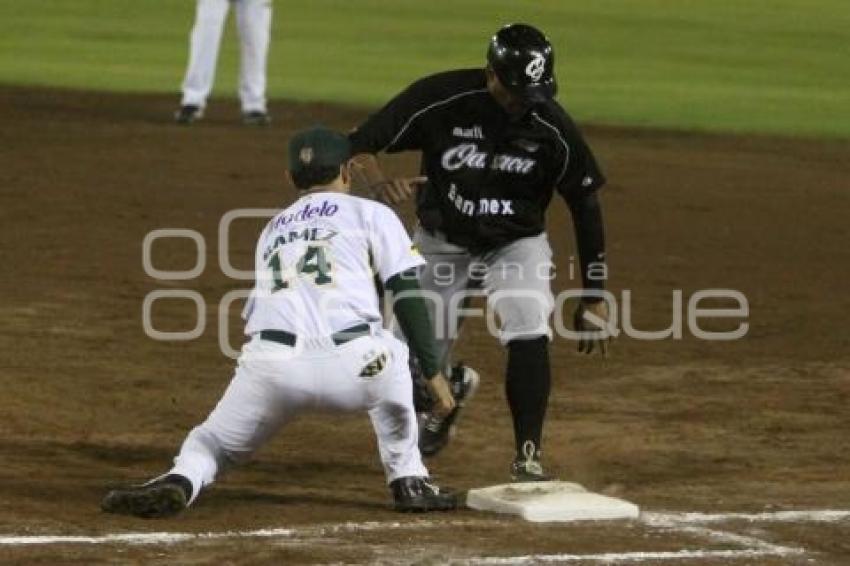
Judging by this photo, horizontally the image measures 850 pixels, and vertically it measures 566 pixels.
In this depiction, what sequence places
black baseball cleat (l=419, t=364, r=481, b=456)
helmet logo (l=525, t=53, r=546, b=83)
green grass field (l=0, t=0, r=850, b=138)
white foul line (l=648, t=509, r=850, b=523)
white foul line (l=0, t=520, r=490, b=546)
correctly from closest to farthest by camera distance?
white foul line (l=0, t=520, r=490, b=546) < white foul line (l=648, t=509, r=850, b=523) < helmet logo (l=525, t=53, r=546, b=83) < black baseball cleat (l=419, t=364, r=481, b=456) < green grass field (l=0, t=0, r=850, b=138)

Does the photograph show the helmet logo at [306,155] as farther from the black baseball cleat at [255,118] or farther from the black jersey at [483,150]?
the black baseball cleat at [255,118]

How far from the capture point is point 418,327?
24.5ft

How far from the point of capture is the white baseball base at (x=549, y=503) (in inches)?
296

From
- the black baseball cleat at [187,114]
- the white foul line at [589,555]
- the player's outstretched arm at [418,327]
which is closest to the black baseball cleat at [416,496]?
the white foul line at [589,555]

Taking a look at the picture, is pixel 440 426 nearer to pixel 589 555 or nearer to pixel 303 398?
pixel 303 398

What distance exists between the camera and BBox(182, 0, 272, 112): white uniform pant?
57.1 feet

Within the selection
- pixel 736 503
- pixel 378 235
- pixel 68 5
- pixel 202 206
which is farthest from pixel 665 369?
pixel 68 5

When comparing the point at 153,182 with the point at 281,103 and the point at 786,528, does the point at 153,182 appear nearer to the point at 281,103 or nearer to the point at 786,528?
the point at 281,103

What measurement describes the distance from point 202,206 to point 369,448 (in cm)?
550

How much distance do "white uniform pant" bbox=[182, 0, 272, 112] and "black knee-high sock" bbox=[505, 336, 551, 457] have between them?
9.37m

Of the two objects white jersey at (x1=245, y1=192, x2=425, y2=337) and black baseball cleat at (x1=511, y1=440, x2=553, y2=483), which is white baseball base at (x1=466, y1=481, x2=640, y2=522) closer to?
black baseball cleat at (x1=511, y1=440, x2=553, y2=483)

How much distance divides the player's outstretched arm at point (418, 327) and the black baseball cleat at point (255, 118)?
1039cm

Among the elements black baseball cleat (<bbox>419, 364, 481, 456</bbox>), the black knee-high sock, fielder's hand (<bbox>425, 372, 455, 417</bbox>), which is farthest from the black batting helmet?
black baseball cleat (<bbox>419, 364, 481, 456</bbox>)

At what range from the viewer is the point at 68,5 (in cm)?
2708
